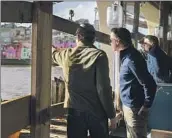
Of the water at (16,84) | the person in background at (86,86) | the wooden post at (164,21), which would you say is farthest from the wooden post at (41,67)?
the wooden post at (164,21)

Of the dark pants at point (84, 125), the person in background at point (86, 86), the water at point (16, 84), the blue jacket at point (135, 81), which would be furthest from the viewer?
the water at point (16, 84)

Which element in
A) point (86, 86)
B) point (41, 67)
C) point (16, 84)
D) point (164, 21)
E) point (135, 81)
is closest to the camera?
point (41, 67)

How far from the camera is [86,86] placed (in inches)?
110

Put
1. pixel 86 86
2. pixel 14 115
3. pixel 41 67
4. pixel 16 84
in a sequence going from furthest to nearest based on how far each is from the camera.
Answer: pixel 16 84 → pixel 86 86 → pixel 41 67 → pixel 14 115

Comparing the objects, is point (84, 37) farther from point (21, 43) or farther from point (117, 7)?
point (117, 7)

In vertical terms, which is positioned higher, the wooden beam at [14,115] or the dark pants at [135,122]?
the wooden beam at [14,115]

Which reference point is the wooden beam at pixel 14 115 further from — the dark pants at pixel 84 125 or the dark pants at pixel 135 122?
the dark pants at pixel 135 122

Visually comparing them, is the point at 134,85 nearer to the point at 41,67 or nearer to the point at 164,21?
the point at 41,67

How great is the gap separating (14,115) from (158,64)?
10.8 feet

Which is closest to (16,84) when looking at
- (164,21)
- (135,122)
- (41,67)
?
(135,122)

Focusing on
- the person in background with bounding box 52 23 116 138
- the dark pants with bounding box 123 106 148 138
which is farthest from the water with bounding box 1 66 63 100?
the dark pants with bounding box 123 106 148 138

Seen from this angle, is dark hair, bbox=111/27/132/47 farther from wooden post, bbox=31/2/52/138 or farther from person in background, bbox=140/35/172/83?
person in background, bbox=140/35/172/83

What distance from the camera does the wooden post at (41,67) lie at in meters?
2.44

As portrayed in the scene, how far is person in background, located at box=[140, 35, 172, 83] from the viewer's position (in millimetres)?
5074
